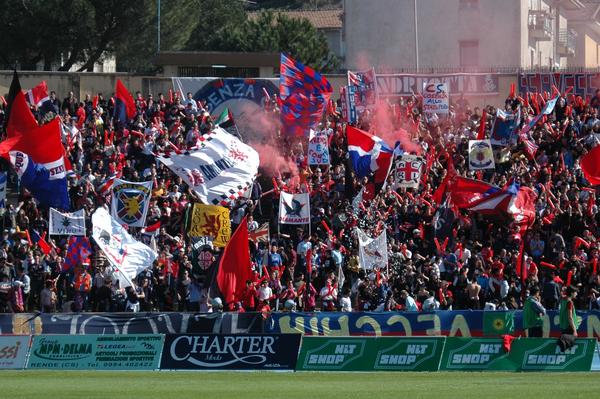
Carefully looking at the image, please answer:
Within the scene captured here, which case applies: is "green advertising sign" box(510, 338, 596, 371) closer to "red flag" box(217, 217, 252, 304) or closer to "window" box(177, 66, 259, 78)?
"red flag" box(217, 217, 252, 304)

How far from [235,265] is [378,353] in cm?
524

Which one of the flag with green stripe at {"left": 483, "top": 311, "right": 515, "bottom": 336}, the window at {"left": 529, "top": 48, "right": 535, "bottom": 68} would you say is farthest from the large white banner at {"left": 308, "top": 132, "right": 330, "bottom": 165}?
the window at {"left": 529, "top": 48, "right": 535, "bottom": 68}

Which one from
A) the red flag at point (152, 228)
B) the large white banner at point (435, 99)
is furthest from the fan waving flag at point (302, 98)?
the red flag at point (152, 228)

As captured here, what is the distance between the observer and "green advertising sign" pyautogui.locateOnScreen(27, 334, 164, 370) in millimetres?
29781

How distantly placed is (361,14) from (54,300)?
1594 inches

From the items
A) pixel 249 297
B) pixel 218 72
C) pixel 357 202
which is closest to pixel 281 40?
pixel 218 72

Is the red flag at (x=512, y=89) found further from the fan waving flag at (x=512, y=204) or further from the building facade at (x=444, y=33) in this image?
the building facade at (x=444, y=33)

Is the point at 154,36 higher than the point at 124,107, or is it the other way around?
the point at 154,36

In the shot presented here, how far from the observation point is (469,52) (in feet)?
230

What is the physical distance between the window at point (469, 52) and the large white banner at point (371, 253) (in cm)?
3644

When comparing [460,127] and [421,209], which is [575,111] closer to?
[460,127]

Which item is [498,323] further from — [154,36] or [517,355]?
[154,36]

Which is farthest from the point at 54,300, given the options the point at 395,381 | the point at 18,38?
the point at 18,38

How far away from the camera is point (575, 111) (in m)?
41.8
